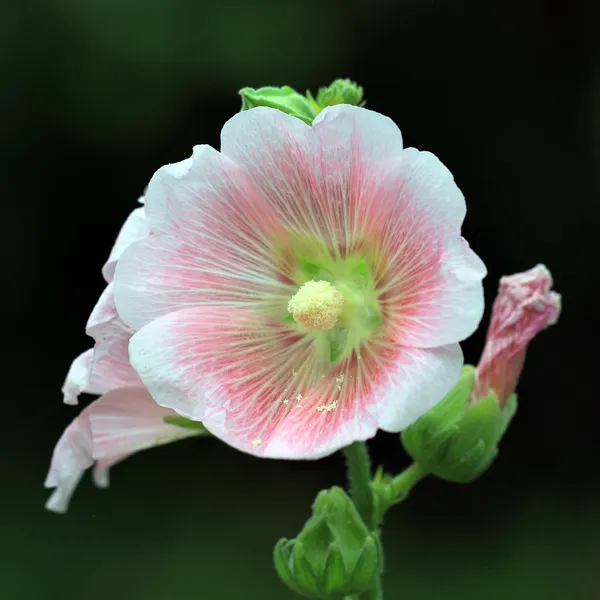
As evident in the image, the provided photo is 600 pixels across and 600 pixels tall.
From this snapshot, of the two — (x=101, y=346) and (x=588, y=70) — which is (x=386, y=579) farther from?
(x=101, y=346)

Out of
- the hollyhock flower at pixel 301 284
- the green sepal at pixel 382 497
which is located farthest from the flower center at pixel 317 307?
the green sepal at pixel 382 497

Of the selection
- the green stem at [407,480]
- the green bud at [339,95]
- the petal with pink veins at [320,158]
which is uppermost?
the green bud at [339,95]

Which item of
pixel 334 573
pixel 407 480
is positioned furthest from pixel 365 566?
pixel 407 480

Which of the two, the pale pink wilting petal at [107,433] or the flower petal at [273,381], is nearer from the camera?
the flower petal at [273,381]

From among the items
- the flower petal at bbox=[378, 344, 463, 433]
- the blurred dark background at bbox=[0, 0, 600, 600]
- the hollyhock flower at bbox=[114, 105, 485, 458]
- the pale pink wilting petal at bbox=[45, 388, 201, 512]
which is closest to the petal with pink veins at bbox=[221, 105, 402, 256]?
the hollyhock flower at bbox=[114, 105, 485, 458]

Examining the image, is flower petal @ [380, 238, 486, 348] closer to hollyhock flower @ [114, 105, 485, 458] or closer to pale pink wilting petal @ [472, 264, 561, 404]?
hollyhock flower @ [114, 105, 485, 458]

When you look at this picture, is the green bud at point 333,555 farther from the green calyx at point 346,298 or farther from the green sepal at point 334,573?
the green calyx at point 346,298
